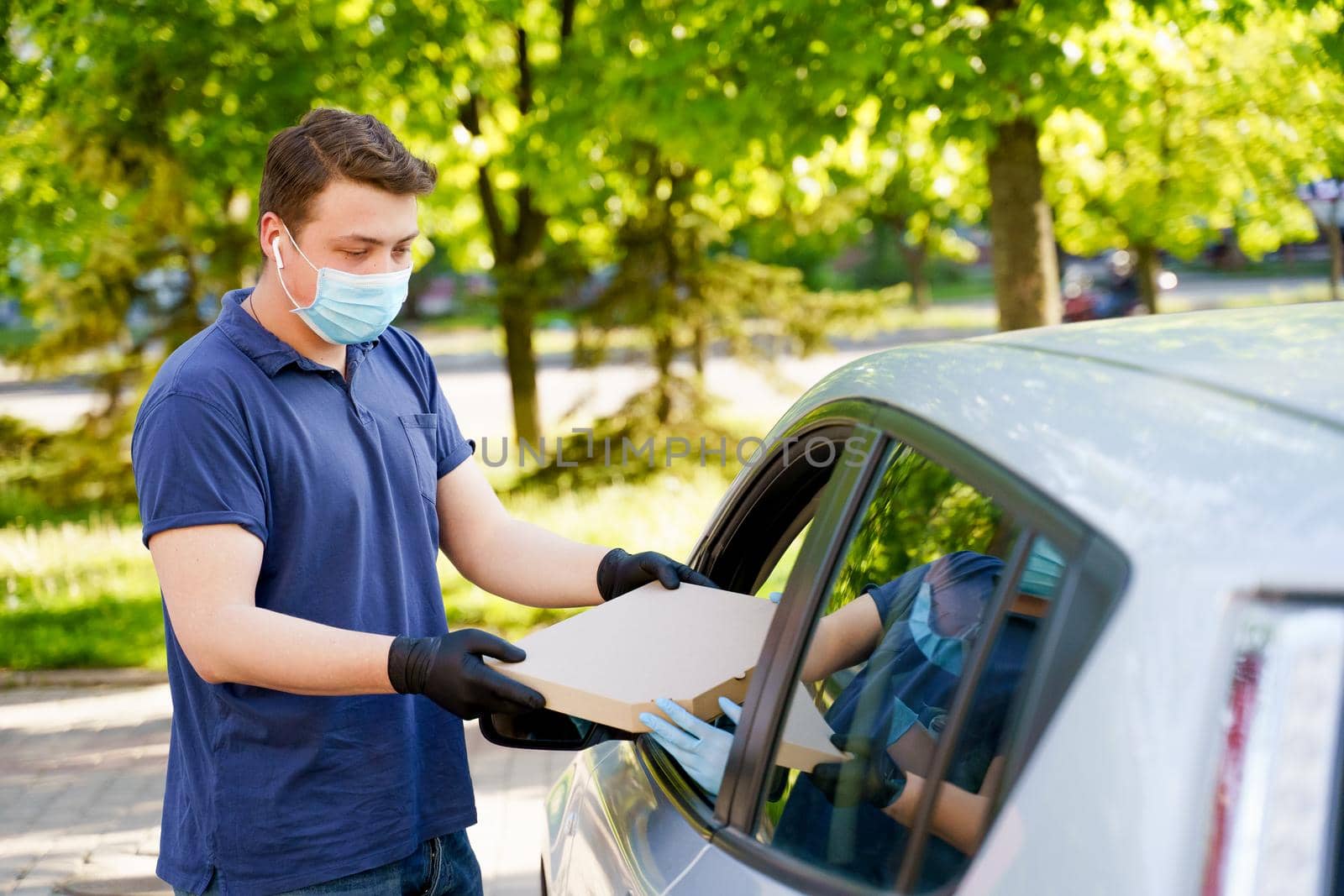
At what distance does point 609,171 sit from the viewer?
452 inches

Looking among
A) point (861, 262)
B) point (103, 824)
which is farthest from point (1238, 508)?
point (861, 262)

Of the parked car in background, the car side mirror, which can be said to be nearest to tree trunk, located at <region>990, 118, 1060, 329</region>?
the car side mirror

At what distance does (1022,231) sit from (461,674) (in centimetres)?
649

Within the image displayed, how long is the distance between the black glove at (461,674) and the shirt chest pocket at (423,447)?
0.45m

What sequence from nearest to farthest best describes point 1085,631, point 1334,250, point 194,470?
point 1085,631 < point 194,470 < point 1334,250

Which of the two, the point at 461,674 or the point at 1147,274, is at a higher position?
the point at 461,674

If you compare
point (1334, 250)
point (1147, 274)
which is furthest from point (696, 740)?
point (1147, 274)

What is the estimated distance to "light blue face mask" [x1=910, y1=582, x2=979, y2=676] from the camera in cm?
176

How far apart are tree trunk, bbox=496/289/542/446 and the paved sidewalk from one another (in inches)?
243

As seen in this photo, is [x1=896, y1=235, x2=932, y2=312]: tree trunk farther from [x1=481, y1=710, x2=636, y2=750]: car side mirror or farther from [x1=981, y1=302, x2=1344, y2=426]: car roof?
[x1=981, y1=302, x2=1344, y2=426]: car roof

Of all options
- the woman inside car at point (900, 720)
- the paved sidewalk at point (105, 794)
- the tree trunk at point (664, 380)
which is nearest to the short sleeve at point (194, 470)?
the woman inside car at point (900, 720)

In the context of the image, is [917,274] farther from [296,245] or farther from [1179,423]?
[1179,423]

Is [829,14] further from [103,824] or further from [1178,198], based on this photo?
[1178,198]

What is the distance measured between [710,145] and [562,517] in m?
2.97
